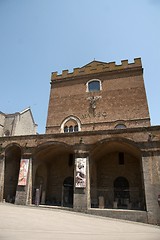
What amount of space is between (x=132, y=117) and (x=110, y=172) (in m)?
6.43

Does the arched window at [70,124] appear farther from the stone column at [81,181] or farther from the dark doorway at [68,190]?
the stone column at [81,181]

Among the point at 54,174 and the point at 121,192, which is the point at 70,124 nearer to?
the point at 54,174

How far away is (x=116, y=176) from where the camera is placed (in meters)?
16.3

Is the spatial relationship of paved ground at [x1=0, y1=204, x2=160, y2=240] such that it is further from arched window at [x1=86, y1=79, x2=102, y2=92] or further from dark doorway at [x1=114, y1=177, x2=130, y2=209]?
arched window at [x1=86, y1=79, x2=102, y2=92]

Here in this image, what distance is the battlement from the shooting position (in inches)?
855

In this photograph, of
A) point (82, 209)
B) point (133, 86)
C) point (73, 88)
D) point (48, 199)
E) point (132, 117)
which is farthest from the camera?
point (73, 88)

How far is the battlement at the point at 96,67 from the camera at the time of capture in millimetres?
21708

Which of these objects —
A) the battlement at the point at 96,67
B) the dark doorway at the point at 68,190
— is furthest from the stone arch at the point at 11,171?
the battlement at the point at 96,67

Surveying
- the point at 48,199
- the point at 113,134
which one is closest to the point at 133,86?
the point at 113,134

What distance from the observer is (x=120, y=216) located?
37.9 ft

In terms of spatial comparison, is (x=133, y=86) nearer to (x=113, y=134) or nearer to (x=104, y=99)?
(x=104, y=99)

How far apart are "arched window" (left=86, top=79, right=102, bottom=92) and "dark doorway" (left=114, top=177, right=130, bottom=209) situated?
11142 mm

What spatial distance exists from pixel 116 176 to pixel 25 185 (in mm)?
8202

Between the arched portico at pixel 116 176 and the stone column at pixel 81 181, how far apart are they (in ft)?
4.44
